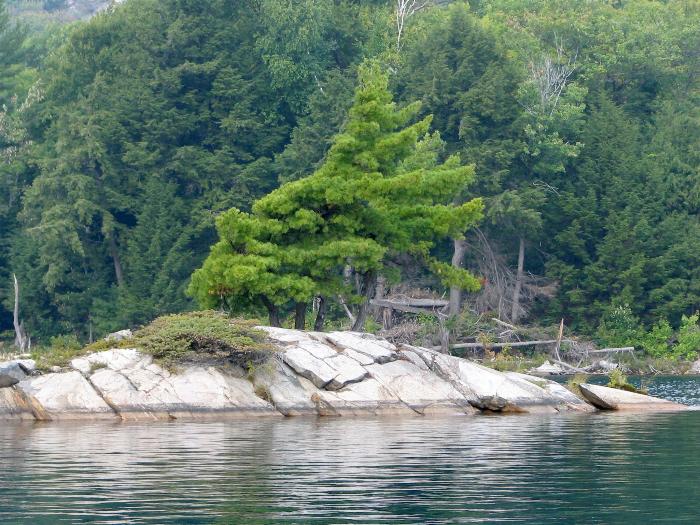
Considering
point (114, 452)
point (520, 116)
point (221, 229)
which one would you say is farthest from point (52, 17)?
point (114, 452)

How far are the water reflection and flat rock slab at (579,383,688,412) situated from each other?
5.63 meters

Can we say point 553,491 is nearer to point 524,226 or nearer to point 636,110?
point 524,226

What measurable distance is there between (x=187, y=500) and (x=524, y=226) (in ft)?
157

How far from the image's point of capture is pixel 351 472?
2547 centimetres

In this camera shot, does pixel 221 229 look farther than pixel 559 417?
Yes

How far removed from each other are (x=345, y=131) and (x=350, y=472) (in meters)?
39.4

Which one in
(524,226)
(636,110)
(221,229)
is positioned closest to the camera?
(221,229)

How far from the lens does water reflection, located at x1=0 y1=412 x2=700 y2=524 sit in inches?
830

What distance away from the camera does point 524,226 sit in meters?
68.6

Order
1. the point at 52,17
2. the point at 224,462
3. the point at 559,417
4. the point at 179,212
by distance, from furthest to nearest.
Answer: the point at 52,17, the point at 179,212, the point at 559,417, the point at 224,462

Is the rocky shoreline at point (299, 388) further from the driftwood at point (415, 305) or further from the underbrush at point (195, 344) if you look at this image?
the driftwood at point (415, 305)

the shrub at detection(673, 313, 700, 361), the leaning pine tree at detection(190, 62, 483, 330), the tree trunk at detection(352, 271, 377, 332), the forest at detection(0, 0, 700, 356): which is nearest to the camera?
the leaning pine tree at detection(190, 62, 483, 330)

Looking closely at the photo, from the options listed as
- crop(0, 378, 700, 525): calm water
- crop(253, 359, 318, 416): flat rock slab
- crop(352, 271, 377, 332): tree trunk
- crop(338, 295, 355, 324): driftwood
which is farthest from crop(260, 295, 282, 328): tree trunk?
crop(338, 295, 355, 324): driftwood

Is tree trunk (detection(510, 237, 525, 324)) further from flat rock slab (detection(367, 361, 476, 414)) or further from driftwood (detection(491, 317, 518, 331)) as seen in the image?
flat rock slab (detection(367, 361, 476, 414))
